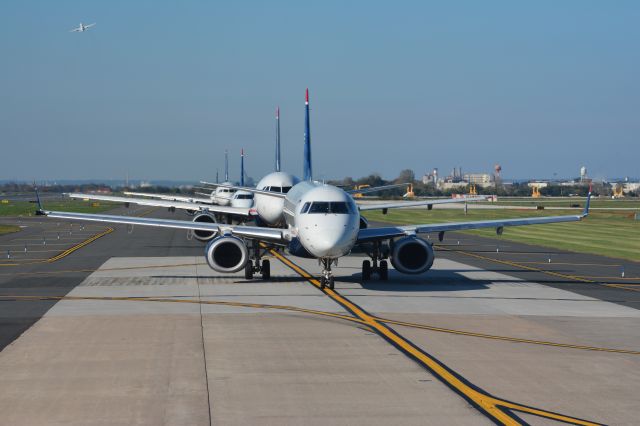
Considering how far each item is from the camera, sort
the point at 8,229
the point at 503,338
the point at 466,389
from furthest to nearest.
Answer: the point at 8,229 < the point at 503,338 < the point at 466,389

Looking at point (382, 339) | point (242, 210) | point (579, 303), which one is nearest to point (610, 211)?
point (242, 210)

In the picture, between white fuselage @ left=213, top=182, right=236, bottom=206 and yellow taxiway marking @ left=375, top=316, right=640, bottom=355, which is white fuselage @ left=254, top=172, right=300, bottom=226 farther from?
white fuselage @ left=213, top=182, right=236, bottom=206

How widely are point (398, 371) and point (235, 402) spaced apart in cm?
400

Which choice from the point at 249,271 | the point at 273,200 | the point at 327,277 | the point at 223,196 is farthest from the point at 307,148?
the point at 223,196

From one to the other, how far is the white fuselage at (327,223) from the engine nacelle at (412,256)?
135 inches

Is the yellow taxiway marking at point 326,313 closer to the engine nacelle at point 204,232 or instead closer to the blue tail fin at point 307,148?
the blue tail fin at point 307,148

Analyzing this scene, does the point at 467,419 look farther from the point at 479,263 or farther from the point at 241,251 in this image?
the point at 479,263

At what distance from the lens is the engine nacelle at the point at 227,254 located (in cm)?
3369

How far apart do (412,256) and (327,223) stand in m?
5.60

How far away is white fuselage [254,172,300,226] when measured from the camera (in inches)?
1836

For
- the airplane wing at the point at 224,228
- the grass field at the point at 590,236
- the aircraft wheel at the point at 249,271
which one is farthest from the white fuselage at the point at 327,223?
the grass field at the point at 590,236

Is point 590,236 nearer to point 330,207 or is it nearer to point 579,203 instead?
point 330,207

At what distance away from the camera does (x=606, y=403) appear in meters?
14.9

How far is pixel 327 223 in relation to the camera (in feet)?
98.8
